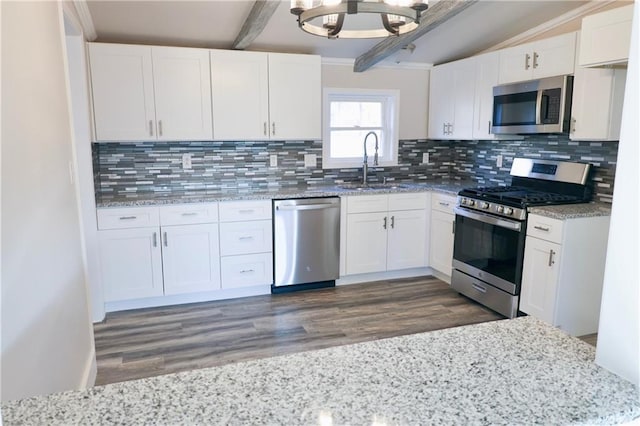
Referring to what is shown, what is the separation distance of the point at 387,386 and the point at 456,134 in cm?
393

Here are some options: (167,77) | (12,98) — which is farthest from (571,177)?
(12,98)

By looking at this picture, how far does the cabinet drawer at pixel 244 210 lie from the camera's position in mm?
3801

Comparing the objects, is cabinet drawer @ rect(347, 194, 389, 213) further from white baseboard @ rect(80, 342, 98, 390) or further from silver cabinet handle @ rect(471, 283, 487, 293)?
white baseboard @ rect(80, 342, 98, 390)

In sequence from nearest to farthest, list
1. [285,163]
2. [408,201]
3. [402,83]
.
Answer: [408,201]
[285,163]
[402,83]

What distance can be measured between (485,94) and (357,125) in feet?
4.34

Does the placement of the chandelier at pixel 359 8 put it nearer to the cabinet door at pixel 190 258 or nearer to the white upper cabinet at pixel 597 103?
the white upper cabinet at pixel 597 103

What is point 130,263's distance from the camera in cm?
360

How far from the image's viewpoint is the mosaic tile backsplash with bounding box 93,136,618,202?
12.3ft

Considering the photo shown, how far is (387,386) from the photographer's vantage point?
37.5 inches

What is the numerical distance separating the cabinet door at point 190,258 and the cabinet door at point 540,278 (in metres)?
2.46

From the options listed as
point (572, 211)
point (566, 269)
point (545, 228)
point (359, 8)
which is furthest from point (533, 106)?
point (359, 8)

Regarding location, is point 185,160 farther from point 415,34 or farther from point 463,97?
point 463,97

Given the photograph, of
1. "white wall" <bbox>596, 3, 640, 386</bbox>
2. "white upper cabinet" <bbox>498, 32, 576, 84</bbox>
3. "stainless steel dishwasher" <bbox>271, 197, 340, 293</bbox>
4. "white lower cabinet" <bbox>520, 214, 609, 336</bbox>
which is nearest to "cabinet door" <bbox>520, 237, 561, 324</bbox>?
"white lower cabinet" <bbox>520, 214, 609, 336</bbox>

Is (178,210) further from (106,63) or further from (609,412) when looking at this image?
(609,412)
